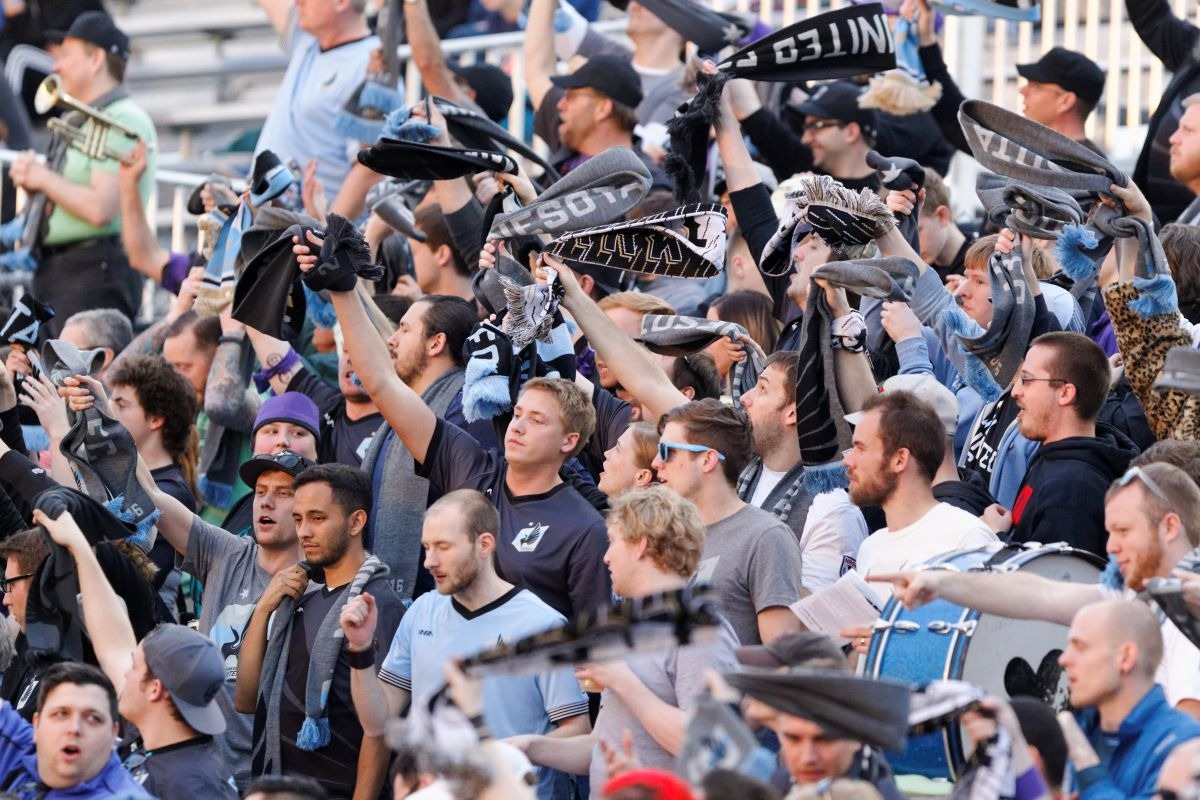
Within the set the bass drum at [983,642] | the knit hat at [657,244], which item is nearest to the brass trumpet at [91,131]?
the knit hat at [657,244]

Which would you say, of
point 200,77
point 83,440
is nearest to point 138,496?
point 83,440

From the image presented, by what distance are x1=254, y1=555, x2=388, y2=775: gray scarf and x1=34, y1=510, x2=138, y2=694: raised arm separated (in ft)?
1.59

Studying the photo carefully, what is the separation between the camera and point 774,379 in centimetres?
830

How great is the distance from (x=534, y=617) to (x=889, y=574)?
5.17ft

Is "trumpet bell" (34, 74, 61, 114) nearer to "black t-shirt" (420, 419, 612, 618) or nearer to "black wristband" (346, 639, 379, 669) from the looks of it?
"black t-shirt" (420, 419, 612, 618)

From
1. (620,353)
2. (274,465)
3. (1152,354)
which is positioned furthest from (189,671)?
(1152,354)

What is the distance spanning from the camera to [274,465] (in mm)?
8836

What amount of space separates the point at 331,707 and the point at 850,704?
2807 mm

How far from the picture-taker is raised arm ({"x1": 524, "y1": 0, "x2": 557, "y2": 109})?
12383 millimetres

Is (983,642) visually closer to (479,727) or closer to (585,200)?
(479,727)

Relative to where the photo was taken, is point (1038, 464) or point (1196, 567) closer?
point (1196, 567)

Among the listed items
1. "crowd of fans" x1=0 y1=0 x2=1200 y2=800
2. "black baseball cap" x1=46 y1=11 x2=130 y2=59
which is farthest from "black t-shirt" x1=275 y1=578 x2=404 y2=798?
"black baseball cap" x1=46 y1=11 x2=130 y2=59

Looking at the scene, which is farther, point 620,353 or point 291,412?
point 291,412

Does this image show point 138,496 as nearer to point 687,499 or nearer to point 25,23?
point 687,499
